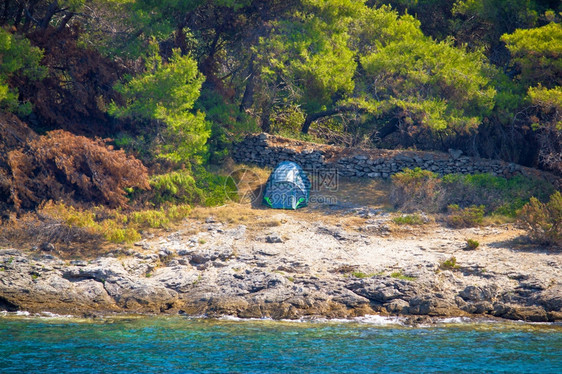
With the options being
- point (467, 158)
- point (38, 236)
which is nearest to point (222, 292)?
point (38, 236)

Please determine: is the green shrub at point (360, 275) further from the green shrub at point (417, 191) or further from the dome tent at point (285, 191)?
the dome tent at point (285, 191)

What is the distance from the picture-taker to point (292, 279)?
14961 mm

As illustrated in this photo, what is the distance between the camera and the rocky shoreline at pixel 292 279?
1416 centimetres

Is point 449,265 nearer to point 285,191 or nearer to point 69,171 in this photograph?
point 285,191

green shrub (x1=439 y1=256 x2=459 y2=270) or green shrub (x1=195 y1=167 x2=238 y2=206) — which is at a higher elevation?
green shrub (x1=195 y1=167 x2=238 y2=206)

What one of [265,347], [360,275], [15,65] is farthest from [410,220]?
[15,65]

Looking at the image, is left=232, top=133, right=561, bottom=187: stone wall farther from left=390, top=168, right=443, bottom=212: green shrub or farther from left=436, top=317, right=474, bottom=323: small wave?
left=436, top=317, right=474, bottom=323: small wave

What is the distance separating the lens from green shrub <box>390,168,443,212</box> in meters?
18.9

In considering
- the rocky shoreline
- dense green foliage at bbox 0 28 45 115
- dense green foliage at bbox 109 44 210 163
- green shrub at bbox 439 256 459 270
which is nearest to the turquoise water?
the rocky shoreline

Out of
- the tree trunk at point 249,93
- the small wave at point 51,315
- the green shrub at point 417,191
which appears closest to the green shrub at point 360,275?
the green shrub at point 417,191

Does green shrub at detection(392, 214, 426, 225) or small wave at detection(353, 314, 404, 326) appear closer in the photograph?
small wave at detection(353, 314, 404, 326)

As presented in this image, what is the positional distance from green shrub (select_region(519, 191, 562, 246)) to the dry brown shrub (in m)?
10.9

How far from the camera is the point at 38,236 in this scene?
1612 centimetres

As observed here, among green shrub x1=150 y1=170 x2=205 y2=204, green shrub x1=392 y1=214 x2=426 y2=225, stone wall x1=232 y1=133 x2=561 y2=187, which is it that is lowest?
green shrub x1=392 y1=214 x2=426 y2=225
